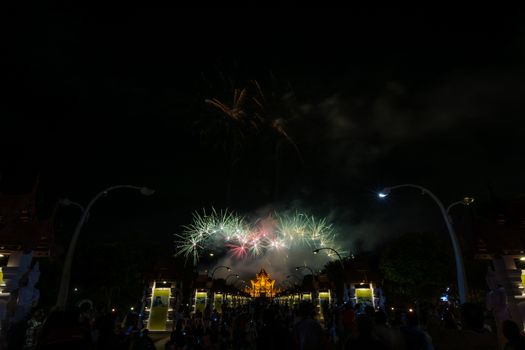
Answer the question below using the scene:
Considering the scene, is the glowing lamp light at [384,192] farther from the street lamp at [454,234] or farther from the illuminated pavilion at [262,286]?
the illuminated pavilion at [262,286]

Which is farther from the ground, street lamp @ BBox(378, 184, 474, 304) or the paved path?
street lamp @ BBox(378, 184, 474, 304)

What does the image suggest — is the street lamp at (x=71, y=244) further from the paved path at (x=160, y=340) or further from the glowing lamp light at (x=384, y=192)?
the glowing lamp light at (x=384, y=192)

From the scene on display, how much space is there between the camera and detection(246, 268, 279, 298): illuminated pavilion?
170 meters

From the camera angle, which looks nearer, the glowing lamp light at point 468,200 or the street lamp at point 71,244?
the street lamp at point 71,244

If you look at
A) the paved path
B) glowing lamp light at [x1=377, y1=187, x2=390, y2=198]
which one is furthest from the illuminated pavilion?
glowing lamp light at [x1=377, y1=187, x2=390, y2=198]

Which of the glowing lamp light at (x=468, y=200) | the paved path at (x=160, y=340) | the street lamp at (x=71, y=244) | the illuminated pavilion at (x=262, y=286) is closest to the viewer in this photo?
the street lamp at (x=71, y=244)

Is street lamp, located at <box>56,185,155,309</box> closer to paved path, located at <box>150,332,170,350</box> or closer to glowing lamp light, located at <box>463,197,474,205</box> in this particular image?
paved path, located at <box>150,332,170,350</box>

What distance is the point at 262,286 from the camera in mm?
172000

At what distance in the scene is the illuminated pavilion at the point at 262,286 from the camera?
170 metres

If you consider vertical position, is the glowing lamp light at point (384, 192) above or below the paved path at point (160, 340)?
above

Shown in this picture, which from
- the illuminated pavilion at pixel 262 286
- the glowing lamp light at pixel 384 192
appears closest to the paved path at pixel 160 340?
the glowing lamp light at pixel 384 192

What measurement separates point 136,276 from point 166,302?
1536cm

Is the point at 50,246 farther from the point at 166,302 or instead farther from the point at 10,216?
the point at 166,302

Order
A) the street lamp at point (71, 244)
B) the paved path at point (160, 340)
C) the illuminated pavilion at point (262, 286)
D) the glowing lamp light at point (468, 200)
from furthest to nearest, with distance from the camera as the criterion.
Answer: the illuminated pavilion at point (262, 286) → the paved path at point (160, 340) → the glowing lamp light at point (468, 200) → the street lamp at point (71, 244)
